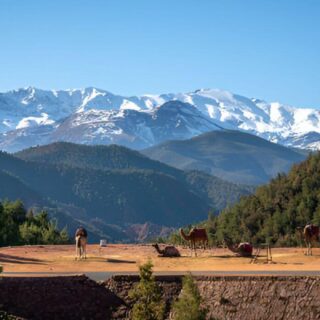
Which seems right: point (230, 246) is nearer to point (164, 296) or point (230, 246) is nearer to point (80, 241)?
point (80, 241)

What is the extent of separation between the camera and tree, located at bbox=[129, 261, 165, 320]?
121 ft

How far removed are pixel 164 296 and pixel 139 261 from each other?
410 inches

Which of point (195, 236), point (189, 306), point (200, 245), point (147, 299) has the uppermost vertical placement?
point (195, 236)

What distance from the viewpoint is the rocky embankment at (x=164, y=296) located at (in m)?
38.3

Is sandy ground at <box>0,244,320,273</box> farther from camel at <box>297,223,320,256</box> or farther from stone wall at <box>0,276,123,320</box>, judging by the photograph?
stone wall at <box>0,276,123,320</box>

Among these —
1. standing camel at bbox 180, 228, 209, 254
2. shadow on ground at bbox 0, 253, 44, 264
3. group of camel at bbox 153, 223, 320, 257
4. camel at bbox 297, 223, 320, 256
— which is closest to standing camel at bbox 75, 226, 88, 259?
shadow on ground at bbox 0, 253, 44, 264

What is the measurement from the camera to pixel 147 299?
124 feet

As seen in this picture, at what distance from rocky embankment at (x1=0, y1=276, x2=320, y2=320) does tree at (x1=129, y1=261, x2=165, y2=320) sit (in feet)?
7.05

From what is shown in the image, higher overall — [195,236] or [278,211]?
[278,211]

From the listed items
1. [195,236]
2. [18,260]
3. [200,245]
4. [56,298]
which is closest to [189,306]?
[56,298]

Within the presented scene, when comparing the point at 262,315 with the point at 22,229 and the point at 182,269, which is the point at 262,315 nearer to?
the point at 182,269

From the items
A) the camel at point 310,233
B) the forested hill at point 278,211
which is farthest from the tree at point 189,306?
the forested hill at point 278,211

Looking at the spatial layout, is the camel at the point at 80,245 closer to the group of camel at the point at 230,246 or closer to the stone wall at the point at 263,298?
the group of camel at the point at 230,246

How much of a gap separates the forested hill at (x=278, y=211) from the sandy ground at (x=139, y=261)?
37586 mm
